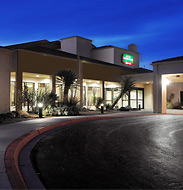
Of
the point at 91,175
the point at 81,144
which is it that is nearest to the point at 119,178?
the point at 91,175

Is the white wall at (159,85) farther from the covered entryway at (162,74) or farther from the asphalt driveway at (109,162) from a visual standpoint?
the asphalt driveway at (109,162)

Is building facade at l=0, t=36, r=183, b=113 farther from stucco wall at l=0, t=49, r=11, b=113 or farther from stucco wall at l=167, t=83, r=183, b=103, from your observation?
stucco wall at l=167, t=83, r=183, b=103

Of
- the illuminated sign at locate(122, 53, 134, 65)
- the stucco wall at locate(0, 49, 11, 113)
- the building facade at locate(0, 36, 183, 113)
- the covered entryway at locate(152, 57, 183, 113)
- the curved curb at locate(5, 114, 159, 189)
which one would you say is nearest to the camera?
the curved curb at locate(5, 114, 159, 189)

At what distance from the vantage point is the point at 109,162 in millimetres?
5699

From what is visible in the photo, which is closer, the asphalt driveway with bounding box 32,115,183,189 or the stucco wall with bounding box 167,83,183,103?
the asphalt driveway with bounding box 32,115,183,189

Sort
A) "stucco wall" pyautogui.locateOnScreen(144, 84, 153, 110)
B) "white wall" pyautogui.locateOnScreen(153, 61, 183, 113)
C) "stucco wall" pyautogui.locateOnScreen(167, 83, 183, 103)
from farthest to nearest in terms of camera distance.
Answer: "stucco wall" pyautogui.locateOnScreen(167, 83, 183, 103), "stucco wall" pyautogui.locateOnScreen(144, 84, 153, 110), "white wall" pyautogui.locateOnScreen(153, 61, 183, 113)

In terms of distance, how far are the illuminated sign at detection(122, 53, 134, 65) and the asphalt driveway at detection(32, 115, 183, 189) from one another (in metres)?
31.6

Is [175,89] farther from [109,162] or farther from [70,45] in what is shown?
[109,162]

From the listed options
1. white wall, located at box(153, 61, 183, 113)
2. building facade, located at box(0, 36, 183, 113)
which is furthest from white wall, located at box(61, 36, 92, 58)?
white wall, located at box(153, 61, 183, 113)

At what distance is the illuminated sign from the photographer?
→ 39581 mm

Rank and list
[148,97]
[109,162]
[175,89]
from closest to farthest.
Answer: [109,162] → [148,97] → [175,89]

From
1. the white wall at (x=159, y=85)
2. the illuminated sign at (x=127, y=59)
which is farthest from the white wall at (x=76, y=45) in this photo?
the white wall at (x=159, y=85)

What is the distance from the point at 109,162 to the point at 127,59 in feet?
119

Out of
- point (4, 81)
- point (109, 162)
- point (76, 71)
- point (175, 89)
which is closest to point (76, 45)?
point (76, 71)
